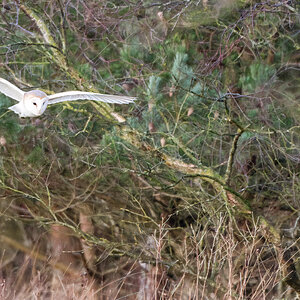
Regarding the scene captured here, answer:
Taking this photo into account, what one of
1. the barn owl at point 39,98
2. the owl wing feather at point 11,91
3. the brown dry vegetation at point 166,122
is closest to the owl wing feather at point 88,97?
the barn owl at point 39,98

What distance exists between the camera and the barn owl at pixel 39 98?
9.01 feet

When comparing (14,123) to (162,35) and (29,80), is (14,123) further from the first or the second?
(162,35)

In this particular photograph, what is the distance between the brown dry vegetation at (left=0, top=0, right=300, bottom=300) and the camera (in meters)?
3.55

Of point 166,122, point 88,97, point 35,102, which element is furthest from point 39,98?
point 166,122

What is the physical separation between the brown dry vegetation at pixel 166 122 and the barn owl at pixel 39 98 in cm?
57

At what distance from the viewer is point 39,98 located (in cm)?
274

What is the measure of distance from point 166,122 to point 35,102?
0.94 meters

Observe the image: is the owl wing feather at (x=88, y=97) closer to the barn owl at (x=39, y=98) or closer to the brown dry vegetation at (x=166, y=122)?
the barn owl at (x=39, y=98)

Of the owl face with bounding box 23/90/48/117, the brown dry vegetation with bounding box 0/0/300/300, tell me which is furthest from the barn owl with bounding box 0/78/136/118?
the brown dry vegetation with bounding box 0/0/300/300

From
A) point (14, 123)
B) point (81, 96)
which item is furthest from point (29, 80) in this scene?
point (81, 96)

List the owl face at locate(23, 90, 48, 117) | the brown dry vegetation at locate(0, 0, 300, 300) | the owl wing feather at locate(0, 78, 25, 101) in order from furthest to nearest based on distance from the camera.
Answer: the brown dry vegetation at locate(0, 0, 300, 300) < the owl wing feather at locate(0, 78, 25, 101) < the owl face at locate(23, 90, 48, 117)

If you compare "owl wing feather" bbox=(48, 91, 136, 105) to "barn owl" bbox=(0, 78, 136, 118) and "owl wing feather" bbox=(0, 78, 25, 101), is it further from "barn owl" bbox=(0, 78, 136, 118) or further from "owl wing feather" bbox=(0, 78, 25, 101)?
"owl wing feather" bbox=(0, 78, 25, 101)

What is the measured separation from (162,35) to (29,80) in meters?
0.93

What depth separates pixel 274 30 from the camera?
3891 mm
